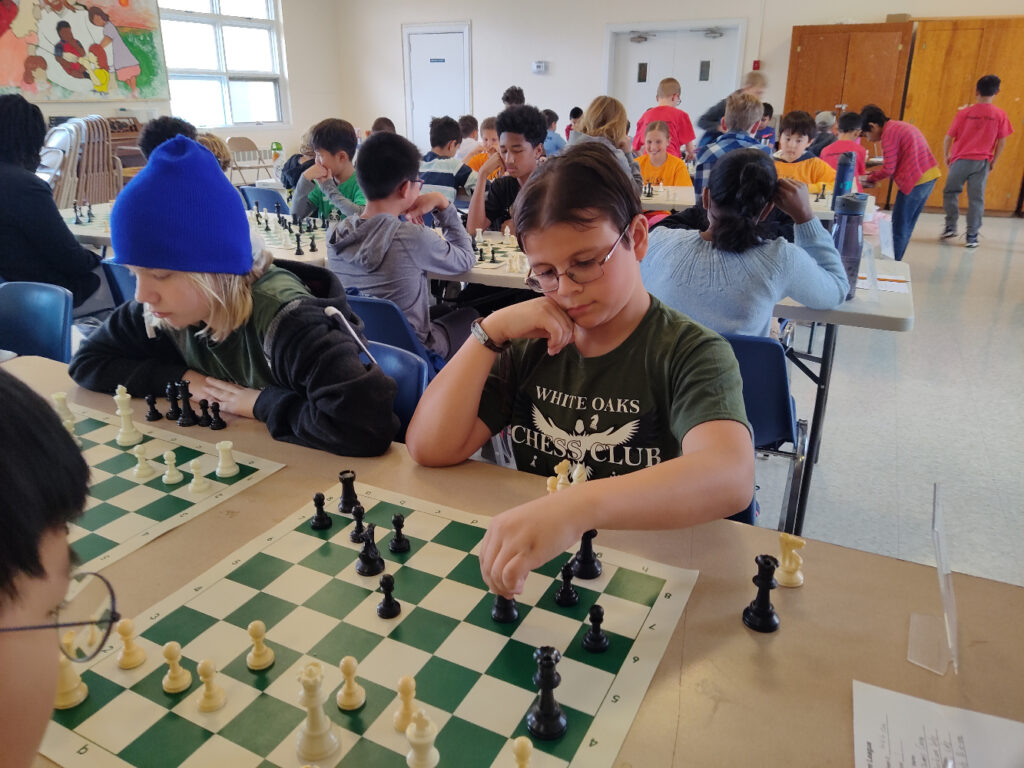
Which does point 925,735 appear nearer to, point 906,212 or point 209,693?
point 209,693

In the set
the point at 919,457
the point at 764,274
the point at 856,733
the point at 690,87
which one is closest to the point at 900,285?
the point at 919,457

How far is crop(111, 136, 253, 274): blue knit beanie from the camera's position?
5.04 ft

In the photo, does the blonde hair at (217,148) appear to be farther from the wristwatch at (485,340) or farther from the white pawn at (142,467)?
the wristwatch at (485,340)

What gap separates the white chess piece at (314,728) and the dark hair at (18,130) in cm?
383

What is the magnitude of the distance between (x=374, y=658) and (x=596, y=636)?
0.28 metres

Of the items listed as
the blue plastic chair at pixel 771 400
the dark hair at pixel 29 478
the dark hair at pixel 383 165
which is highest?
the dark hair at pixel 383 165

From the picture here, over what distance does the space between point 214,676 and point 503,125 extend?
3.62 m

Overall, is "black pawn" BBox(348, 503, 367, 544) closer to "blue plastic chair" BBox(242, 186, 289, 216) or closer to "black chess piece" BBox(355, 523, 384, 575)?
"black chess piece" BBox(355, 523, 384, 575)

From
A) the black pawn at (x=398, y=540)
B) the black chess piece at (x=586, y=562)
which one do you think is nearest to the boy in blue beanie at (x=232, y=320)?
the black pawn at (x=398, y=540)

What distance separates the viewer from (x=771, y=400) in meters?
2.06

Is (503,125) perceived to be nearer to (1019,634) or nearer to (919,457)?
(919,457)

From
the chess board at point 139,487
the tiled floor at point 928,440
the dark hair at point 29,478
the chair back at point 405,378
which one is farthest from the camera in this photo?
the tiled floor at point 928,440

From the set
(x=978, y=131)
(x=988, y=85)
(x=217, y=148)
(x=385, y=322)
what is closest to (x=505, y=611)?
(x=385, y=322)

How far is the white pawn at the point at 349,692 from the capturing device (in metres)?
0.81
